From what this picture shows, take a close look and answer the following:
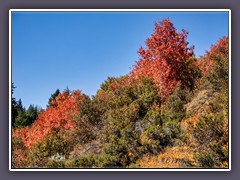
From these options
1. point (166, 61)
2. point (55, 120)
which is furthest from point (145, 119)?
point (55, 120)

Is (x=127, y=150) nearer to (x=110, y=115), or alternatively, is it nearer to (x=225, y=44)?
(x=110, y=115)

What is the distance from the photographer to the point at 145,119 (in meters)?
8.22

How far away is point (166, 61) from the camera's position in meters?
8.77

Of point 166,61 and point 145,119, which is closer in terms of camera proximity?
point 145,119

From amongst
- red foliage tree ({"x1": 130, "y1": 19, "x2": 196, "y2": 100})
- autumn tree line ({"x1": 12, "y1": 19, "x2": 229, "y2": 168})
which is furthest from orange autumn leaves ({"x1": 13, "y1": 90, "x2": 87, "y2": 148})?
red foliage tree ({"x1": 130, "y1": 19, "x2": 196, "y2": 100})

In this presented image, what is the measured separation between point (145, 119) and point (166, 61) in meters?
1.22

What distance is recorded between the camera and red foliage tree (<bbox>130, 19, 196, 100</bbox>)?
8.11 m

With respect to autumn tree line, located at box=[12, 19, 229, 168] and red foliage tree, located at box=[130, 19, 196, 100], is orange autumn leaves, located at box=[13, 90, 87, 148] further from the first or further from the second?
red foliage tree, located at box=[130, 19, 196, 100]

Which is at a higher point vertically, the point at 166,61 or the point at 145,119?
the point at 166,61

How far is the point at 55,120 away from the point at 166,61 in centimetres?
226

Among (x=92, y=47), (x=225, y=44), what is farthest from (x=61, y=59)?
(x=225, y=44)

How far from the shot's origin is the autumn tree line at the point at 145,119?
25.1 feet

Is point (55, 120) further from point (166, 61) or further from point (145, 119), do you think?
point (166, 61)

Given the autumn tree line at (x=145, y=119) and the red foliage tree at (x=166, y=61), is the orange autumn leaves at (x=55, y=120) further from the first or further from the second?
the red foliage tree at (x=166, y=61)
